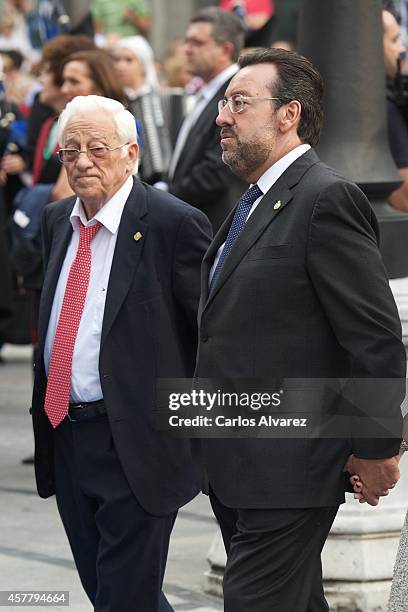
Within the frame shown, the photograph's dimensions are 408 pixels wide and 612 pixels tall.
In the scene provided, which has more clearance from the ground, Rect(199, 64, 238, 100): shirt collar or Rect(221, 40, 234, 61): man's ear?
Rect(221, 40, 234, 61): man's ear

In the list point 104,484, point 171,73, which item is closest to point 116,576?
point 104,484

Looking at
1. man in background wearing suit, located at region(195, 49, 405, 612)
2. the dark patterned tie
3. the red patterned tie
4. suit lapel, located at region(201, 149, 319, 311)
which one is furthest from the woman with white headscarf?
man in background wearing suit, located at region(195, 49, 405, 612)

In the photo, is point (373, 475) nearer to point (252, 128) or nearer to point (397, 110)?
point (252, 128)

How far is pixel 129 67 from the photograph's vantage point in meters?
9.52

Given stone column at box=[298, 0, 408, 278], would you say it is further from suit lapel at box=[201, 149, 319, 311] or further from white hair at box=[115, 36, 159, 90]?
white hair at box=[115, 36, 159, 90]

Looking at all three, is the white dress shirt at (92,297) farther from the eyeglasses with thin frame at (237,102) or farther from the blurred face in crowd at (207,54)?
the blurred face in crowd at (207,54)

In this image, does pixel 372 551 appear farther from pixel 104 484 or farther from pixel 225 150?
pixel 225 150

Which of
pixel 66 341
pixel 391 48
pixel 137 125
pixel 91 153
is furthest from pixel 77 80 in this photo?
pixel 66 341

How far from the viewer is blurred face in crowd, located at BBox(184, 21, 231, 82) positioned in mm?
8055

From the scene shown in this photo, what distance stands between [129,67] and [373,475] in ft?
20.4

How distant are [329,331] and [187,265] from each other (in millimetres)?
862

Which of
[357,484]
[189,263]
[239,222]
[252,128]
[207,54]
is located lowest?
[357,484]

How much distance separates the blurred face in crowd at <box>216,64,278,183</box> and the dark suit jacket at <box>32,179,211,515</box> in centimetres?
61

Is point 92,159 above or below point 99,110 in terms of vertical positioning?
below
